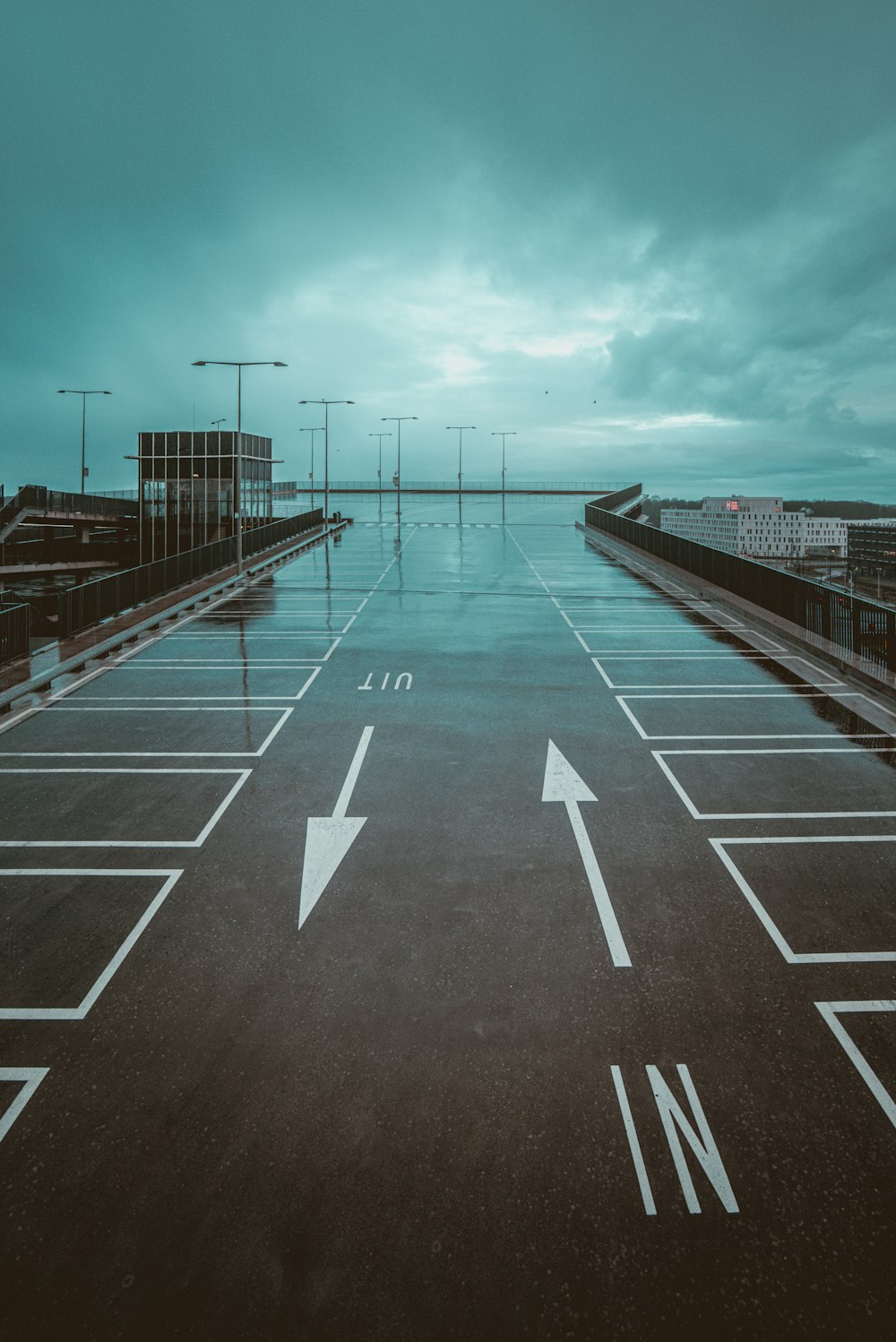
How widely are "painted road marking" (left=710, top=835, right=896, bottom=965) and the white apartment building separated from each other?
46.5 feet

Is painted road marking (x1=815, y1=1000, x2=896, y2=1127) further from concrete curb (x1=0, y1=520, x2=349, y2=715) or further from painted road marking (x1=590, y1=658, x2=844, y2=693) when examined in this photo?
concrete curb (x1=0, y1=520, x2=349, y2=715)

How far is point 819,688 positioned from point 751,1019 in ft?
37.0

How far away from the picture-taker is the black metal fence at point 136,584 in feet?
66.5

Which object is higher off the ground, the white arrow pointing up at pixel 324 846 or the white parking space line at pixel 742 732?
the white parking space line at pixel 742 732

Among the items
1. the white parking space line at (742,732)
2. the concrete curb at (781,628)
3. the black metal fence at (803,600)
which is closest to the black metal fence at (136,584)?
the white parking space line at (742,732)

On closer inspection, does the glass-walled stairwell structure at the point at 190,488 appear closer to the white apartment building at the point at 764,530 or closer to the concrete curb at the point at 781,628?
the white apartment building at the point at 764,530

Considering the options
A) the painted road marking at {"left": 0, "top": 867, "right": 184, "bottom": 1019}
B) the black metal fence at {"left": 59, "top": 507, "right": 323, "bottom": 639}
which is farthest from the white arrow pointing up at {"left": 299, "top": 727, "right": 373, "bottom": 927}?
the black metal fence at {"left": 59, "top": 507, "right": 323, "bottom": 639}

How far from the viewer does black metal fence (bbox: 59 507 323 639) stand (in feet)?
66.5

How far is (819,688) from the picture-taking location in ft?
52.0

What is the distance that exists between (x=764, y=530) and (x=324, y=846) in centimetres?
3608

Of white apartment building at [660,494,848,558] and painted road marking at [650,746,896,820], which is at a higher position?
white apartment building at [660,494,848,558]

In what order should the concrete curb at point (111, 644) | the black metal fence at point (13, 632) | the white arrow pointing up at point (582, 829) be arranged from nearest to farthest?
1. the white arrow pointing up at point (582, 829)
2. the concrete curb at point (111, 644)
3. the black metal fence at point (13, 632)

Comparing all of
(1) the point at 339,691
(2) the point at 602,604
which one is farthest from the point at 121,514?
(1) the point at 339,691

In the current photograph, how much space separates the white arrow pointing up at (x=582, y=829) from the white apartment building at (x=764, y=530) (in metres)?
13.7
